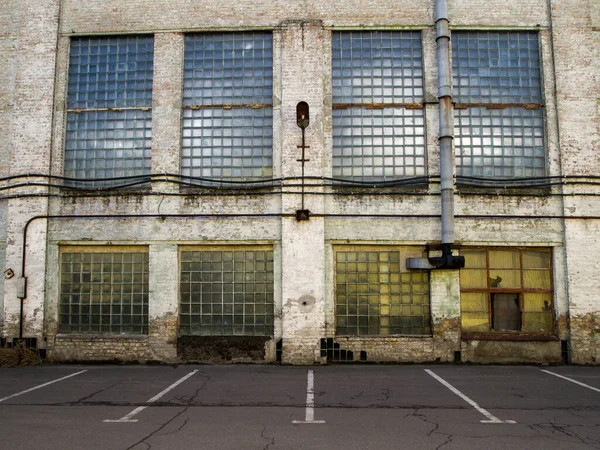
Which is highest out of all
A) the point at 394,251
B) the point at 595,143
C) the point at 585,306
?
the point at 595,143

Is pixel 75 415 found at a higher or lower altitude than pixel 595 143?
lower

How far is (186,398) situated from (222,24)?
920 centimetres

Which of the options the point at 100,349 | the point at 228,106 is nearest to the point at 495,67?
the point at 228,106

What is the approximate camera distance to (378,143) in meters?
13.3

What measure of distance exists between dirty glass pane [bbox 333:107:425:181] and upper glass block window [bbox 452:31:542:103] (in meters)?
1.50

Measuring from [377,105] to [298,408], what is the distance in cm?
802

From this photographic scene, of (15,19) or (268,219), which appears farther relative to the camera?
(15,19)

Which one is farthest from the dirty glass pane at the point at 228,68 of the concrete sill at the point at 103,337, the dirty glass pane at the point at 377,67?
the concrete sill at the point at 103,337

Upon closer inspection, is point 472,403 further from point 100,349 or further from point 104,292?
point 104,292

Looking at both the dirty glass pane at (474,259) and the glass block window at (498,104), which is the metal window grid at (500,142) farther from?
the dirty glass pane at (474,259)

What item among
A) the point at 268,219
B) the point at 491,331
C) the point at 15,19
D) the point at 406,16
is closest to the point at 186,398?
the point at 268,219

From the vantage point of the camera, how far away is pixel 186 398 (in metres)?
8.88

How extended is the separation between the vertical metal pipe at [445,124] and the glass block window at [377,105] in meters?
0.61

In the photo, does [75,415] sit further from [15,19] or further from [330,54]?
[15,19]
